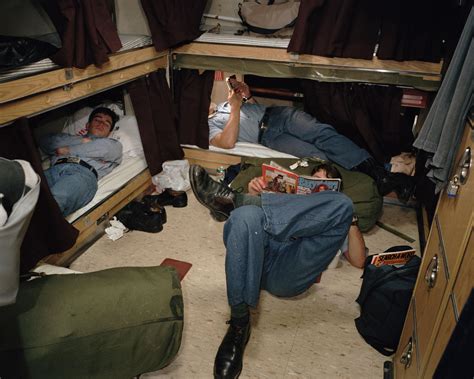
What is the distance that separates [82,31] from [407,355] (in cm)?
187

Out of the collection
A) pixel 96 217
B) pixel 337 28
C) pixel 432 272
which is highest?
pixel 337 28

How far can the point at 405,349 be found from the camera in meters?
1.30

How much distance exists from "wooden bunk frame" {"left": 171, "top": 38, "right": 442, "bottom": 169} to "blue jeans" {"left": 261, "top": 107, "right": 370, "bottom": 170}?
12.1 inches

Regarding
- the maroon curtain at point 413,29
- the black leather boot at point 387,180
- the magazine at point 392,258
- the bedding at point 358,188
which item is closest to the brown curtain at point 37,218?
the bedding at point 358,188

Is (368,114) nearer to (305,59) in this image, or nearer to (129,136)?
(305,59)

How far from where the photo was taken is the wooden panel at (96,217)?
197 cm

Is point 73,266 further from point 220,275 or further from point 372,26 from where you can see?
point 372,26

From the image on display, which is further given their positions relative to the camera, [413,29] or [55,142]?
[55,142]

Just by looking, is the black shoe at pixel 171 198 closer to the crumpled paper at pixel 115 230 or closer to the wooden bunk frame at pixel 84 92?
the wooden bunk frame at pixel 84 92

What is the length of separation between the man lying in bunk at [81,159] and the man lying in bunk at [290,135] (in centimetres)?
75

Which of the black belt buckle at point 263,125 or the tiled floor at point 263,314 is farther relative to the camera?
the black belt buckle at point 263,125

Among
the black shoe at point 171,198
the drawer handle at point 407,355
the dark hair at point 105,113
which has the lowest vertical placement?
the black shoe at point 171,198

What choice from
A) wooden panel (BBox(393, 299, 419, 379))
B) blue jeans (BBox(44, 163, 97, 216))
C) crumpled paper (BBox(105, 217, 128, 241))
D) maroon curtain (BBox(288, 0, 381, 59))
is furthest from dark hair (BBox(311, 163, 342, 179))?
blue jeans (BBox(44, 163, 97, 216))

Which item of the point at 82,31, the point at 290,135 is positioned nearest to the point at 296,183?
the point at 290,135
